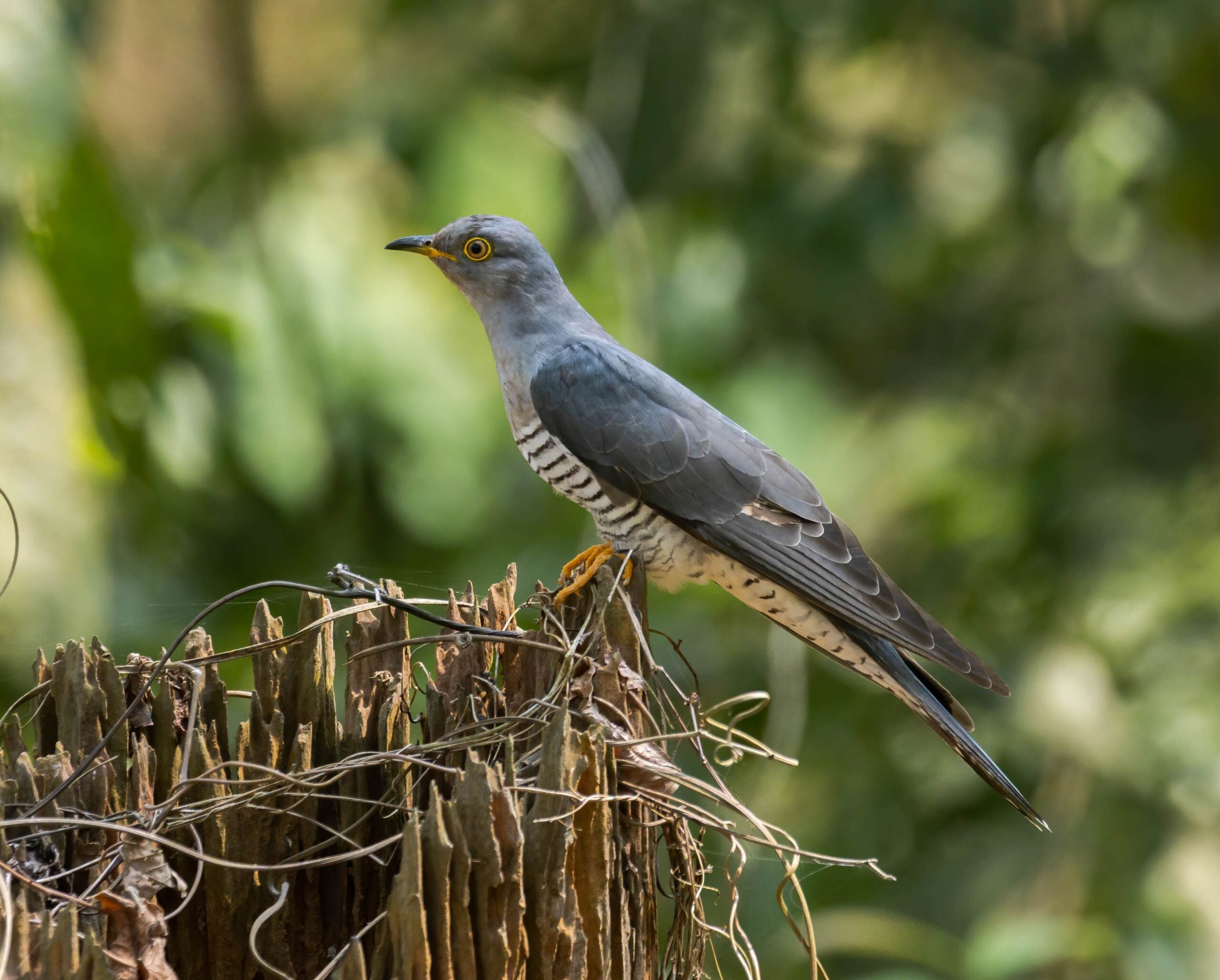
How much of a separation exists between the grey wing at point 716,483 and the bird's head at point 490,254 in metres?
0.28

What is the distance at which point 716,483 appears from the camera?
3.05m

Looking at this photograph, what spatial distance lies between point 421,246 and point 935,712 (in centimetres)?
184

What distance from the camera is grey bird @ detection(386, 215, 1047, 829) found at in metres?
2.89

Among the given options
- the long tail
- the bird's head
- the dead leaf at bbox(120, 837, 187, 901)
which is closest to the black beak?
the bird's head

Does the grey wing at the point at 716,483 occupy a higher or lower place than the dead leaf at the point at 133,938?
higher

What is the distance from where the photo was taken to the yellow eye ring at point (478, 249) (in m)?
3.35

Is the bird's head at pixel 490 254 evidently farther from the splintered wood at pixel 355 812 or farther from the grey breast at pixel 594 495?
the splintered wood at pixel 355 812

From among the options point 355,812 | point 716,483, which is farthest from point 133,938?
point 716,483

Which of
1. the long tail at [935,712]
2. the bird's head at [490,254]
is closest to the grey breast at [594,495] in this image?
the bird's head at [490,254]

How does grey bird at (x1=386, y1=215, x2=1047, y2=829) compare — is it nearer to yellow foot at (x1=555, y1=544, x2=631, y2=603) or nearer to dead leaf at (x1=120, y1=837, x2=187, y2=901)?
yellow foot at (x1=555, y1=544, x2=631, y2=603)

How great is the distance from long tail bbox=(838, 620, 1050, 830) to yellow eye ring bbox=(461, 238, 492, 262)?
4.54 feet

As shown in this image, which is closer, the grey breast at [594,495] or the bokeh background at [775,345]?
the grey breast at [594,495]

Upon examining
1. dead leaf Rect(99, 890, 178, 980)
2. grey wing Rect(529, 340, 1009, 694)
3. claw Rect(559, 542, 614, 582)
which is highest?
grey wing Rect(529, 340, 1009, 694)

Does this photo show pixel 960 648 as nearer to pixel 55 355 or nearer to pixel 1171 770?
pixel 1171 770
